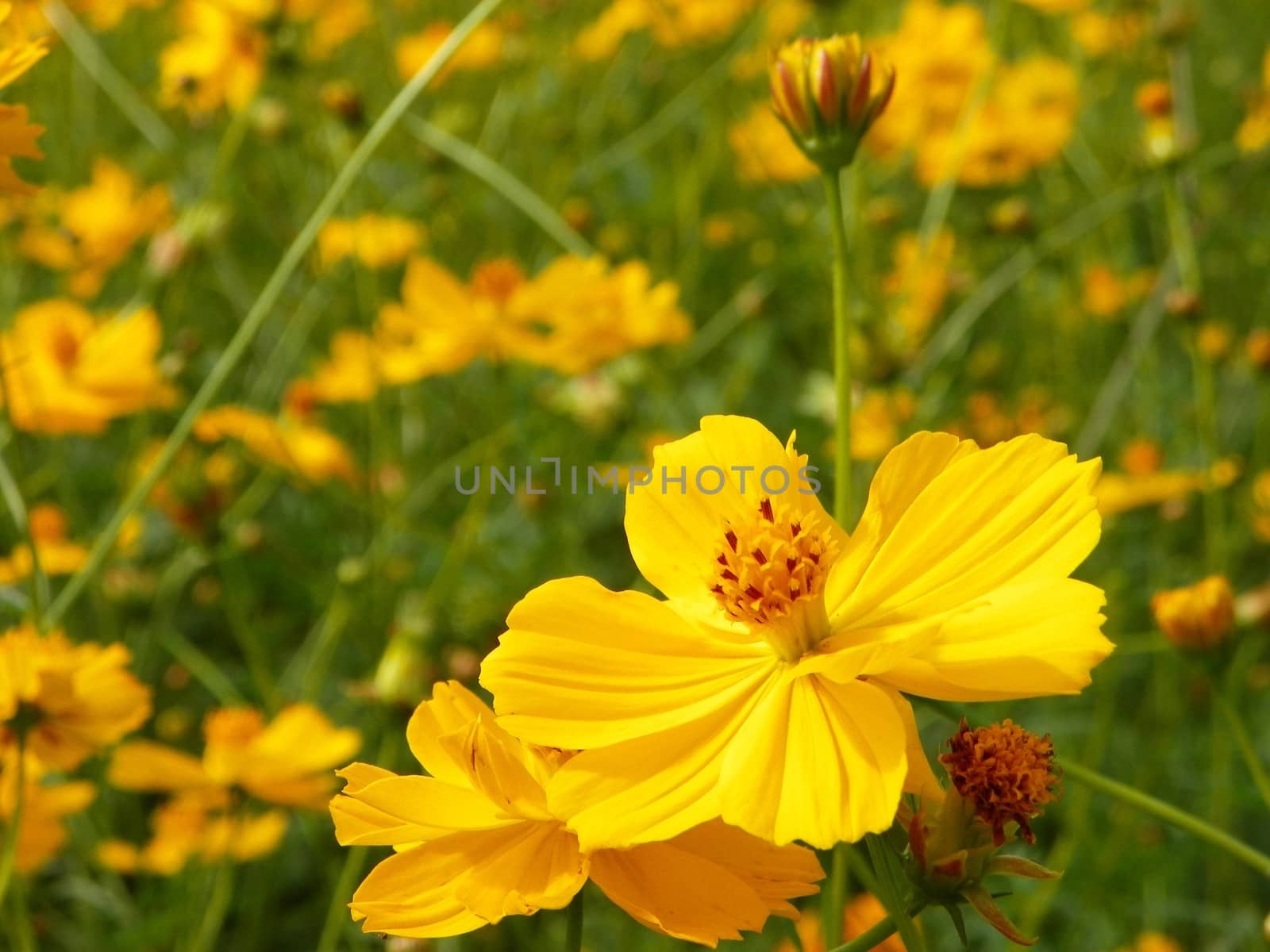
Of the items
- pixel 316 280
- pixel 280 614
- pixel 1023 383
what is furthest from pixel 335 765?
pixel 1023 383

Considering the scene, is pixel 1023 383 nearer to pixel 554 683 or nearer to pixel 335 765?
pixel 335 765

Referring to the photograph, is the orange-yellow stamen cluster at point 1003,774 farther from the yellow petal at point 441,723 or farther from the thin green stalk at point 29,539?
the thin green stalk at point 29,539

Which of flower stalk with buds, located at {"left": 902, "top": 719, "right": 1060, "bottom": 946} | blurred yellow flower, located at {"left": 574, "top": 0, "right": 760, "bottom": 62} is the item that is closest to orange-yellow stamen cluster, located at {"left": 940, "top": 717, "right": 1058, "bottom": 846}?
flower stalk with buds, located at {"left": 902, "top": 719, "right": 1060, "bottom": 946}

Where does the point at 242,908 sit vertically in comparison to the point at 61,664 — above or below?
below

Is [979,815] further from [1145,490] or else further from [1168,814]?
[1145,490]

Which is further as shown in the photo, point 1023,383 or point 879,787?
point 1023,383

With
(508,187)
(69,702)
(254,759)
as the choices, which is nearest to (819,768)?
(69,702)

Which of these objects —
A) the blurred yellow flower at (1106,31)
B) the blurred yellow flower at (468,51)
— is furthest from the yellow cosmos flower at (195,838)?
the blurred yellow flower at (1106,31)

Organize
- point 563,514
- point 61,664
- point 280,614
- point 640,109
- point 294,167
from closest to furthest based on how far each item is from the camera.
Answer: point 61,664
point 563,514
point 280,614
point 294,167
point 640,109
